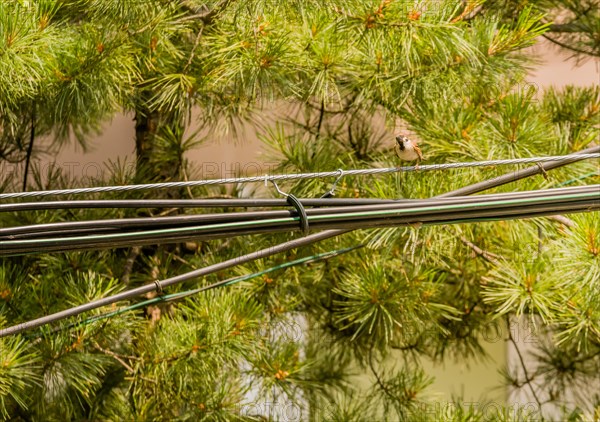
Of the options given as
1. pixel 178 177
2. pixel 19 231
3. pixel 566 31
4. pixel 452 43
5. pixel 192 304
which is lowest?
pixel 192 304

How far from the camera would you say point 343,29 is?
1.60 m

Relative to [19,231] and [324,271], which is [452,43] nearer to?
[324,271]

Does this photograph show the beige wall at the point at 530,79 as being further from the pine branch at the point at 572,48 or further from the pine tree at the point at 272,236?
the pine tree at the point at 272,236

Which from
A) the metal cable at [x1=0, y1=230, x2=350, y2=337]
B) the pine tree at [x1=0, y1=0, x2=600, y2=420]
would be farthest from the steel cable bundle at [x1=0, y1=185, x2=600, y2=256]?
the pine tree at [x1=0, y1=0, x2=600, y2=420]

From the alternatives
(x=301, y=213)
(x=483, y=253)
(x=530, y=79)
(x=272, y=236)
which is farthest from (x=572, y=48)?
(x=301, y=213)

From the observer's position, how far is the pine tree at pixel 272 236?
159cm

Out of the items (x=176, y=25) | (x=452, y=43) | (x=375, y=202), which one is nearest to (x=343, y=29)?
(x=452, y=43)

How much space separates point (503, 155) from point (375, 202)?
1.92 feet

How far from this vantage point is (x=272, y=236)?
6.01 feet

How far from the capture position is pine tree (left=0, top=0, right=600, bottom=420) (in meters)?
1.59

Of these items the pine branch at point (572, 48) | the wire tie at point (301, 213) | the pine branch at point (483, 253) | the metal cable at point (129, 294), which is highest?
the pine branch at point (572, 48)

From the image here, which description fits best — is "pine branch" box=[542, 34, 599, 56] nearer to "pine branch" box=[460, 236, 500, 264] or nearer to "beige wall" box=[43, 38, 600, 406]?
"beige wall" box=[43, 38, 600, 406]

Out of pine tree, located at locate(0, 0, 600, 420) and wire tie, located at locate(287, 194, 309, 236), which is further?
pine tree, located at locate(0, 0, 600, 420)

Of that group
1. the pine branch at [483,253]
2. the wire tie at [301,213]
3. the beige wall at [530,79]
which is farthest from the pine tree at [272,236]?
the wire tie at [301,213]
